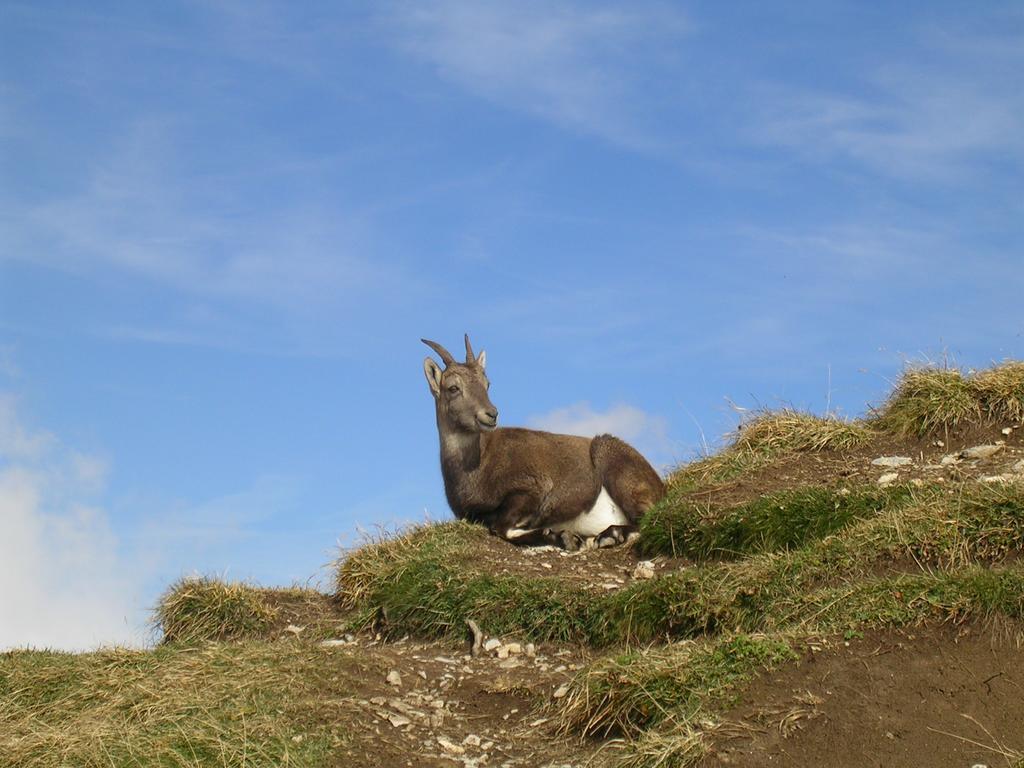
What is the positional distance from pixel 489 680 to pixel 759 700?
8.60 feet

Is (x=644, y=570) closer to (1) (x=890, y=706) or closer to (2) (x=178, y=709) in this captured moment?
(1) (x=890, y=706)

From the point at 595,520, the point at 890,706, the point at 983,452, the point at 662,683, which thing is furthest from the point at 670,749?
the point at 983,452

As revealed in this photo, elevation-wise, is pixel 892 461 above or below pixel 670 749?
above

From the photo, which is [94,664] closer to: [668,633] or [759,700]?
[668,633]

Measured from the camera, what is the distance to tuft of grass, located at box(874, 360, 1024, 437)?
43.6 ft

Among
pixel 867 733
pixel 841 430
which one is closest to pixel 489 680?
pixel 867 733

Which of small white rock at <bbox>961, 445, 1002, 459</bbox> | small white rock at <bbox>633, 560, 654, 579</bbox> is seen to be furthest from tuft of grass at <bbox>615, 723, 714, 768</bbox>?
small white rock at <bbox>961, 445, 1002, 459</bbox>

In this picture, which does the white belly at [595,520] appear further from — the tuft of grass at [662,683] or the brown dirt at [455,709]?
the tuft of grass at [662,683]

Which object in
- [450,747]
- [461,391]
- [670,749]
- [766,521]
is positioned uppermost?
[461,391]

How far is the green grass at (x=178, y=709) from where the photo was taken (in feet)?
25.4

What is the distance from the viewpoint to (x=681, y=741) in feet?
23.5

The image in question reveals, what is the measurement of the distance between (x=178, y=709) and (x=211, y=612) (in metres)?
4.05

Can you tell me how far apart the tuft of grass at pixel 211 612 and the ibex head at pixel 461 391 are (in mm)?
2953

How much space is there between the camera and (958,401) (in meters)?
13.4
